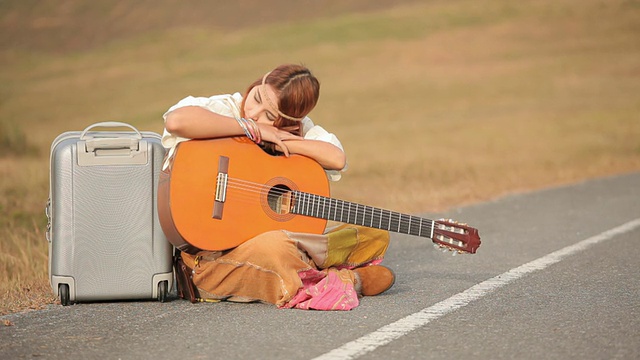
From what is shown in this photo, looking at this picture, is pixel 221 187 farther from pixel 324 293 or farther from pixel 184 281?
pixel 324 293

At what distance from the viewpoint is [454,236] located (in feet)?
19.6

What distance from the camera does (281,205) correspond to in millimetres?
5766

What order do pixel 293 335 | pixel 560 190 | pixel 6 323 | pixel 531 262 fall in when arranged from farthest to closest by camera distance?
pixel 560 190
pixel 531 262
pixel 6 323
pixel 293 335

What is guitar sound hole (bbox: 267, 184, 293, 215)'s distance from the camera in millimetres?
5719

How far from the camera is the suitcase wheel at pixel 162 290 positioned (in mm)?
5770

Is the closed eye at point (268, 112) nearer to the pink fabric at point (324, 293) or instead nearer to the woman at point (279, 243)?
the woman at point (279, 243)

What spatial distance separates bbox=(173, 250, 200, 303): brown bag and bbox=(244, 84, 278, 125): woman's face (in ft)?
2.86

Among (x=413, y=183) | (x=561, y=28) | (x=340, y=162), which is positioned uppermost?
(x=561, y=28)

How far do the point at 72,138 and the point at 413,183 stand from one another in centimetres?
1006

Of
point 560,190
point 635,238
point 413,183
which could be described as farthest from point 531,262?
point 413,183

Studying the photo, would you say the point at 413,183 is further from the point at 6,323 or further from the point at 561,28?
the point at 561,28

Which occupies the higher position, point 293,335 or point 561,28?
point 561,28

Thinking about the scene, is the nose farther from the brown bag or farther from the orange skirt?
the brown bag

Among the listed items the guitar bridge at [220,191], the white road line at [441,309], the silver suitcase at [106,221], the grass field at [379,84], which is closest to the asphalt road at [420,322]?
the white road line at [441,309]
